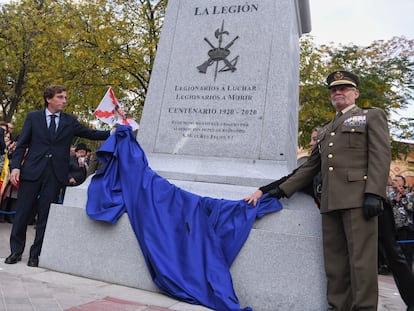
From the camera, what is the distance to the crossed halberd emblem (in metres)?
5.11

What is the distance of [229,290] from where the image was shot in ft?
11.9

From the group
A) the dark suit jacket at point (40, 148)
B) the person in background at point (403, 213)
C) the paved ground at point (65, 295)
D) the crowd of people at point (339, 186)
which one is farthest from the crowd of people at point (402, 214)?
the dark suit jacket at point (40, 148)

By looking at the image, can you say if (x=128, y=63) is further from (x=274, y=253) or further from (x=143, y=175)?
(x=274, y=253)

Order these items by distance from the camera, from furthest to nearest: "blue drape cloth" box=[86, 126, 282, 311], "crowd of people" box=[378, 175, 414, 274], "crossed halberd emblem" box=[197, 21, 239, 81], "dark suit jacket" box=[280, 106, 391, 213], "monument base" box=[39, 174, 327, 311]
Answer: "crowd of people" box=[378, 175, 414, 274]
"crossed halberd emblem" box=[197, 21, 239, 81]
"blue drape cloth" box=[86, 126, 282, 311]
"monument base" box=[39, 174, 327, 311]
"dark suit jacket" box=[280, 106, 391, 213]

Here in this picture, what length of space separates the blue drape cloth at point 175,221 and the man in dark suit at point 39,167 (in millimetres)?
588

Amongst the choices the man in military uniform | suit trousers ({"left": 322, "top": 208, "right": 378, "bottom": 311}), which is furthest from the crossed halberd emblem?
suit trousers ({"left": 322, "top": 208, "right": 378, "bottom": 311})

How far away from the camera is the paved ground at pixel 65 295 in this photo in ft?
10.3

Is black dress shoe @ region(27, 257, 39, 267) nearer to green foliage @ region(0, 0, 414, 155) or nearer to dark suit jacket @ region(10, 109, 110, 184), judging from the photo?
dark suit jacket @ region(10, 109, 110, 184)

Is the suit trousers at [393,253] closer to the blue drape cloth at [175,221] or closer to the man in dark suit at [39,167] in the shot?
the blue drape cloth at [175,221]

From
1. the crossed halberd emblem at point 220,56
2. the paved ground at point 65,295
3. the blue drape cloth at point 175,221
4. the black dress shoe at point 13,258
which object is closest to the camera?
the paved ground at point 65,295

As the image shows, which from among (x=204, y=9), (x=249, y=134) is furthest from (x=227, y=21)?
(x=249, y=134)

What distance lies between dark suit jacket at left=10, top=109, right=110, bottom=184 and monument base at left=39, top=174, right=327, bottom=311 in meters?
0.42

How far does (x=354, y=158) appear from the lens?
3.52 meters

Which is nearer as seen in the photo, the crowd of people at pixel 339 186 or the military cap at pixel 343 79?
the crowd of people at pixel 339 186
